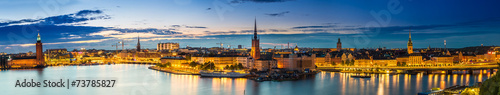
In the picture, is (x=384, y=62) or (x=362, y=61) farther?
(x=362, y=61)

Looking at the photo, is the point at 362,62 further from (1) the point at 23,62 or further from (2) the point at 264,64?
(1) the point at 23,62

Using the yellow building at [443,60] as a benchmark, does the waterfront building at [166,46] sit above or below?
above

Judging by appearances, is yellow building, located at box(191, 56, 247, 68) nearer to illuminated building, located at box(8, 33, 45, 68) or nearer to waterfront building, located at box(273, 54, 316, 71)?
waterfront building, located at box(273, 54, 316, 71)

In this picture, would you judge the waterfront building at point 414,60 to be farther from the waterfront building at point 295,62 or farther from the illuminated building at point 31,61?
the illuminated building at point 31,61

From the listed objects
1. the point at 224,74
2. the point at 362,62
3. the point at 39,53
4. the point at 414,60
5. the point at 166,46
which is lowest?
the point at 224,74

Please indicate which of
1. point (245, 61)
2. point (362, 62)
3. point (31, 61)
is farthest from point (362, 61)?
point (31, 61)

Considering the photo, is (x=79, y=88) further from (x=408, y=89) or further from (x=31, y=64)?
(x=31, y=64)

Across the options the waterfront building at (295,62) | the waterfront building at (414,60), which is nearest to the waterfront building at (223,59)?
the waterfront building at (295,62)

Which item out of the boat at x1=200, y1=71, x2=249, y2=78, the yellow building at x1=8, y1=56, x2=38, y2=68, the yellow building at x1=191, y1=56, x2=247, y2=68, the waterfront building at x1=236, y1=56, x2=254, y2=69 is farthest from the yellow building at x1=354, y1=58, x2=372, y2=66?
the yellow building at x1=8, y1=56, x2=38, y2=68

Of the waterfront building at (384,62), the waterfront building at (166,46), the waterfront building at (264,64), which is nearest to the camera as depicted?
the waterfront building at (264,64)

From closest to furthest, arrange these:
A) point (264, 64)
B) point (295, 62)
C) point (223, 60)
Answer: point (264, 64)
point (295, 62)
point (223, 60)

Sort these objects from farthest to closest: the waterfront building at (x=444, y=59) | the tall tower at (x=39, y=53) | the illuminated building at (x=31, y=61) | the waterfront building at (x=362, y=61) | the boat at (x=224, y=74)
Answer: the tall tower at (x=39, y=53) < the illuminated building at (x=31, y=61) < the waterfront building at (x=444, y=59) < the waterfront building at (x=362, y=61) < the boat at (x=224, y=74)
